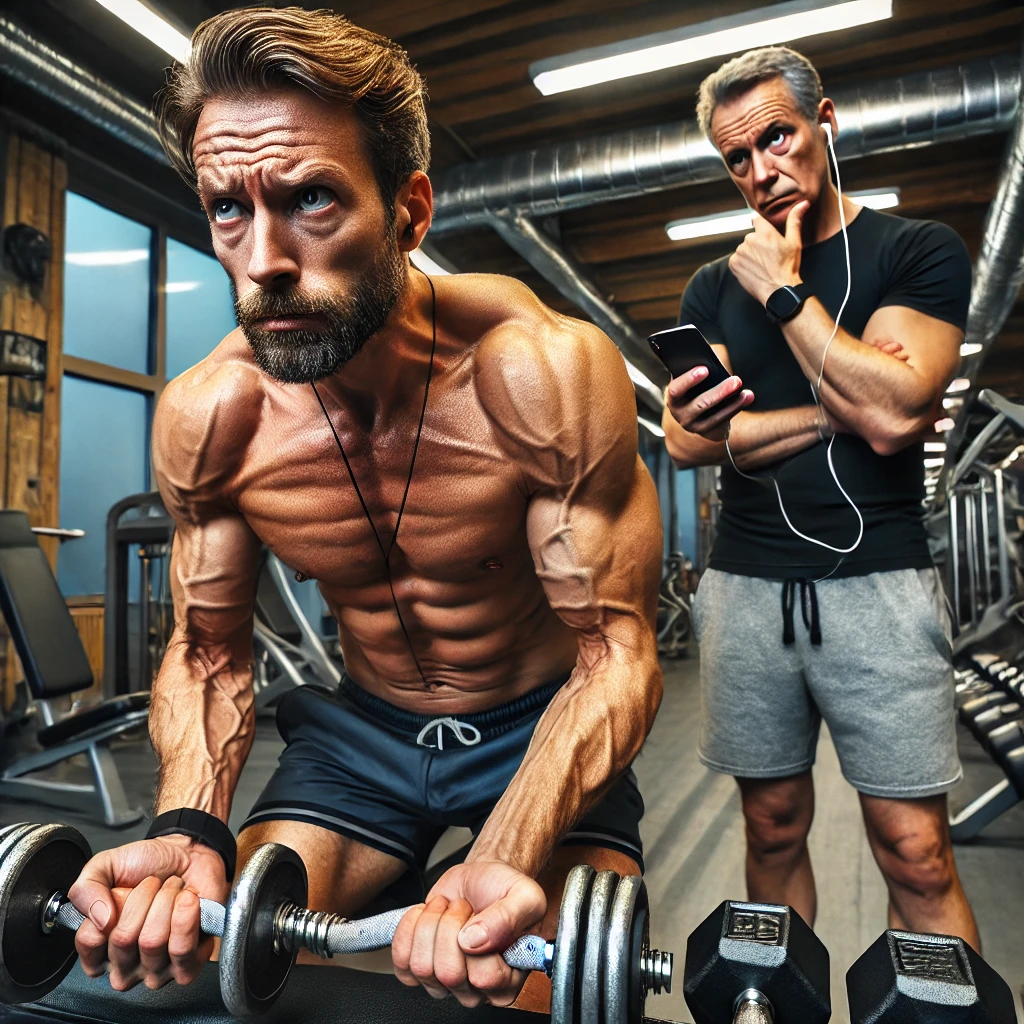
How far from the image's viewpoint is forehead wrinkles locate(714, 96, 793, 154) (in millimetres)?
1295

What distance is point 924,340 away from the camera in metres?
1.26

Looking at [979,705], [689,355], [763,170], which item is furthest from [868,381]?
[979,705]

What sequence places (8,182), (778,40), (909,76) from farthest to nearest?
(8,182) < (909,76) < (778,40)

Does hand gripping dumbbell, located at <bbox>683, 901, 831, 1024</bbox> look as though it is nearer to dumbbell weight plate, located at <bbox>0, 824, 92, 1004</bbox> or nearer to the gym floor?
dumbbell weight plate, located at <bbox>0, 824, 92, 1004</bbox>

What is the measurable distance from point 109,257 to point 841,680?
554cm

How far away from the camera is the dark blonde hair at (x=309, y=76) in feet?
2.94

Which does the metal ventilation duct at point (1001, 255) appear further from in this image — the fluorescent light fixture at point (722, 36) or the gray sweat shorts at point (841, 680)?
the gray sweat shorts at point (841, 680)

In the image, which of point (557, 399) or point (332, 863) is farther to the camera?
point (332, 863)

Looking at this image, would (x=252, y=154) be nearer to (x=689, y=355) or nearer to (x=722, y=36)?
(x=689, y=355)

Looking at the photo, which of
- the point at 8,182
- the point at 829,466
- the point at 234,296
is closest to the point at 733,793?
the point at 829,466

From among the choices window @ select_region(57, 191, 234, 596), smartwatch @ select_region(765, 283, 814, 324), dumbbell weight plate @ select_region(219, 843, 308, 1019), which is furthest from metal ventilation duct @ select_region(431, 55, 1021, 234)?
dumbbell weight plate @ select_region(219, 843, 308, 1019)

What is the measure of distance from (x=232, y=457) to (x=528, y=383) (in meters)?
0.40

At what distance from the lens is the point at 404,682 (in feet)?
4.04

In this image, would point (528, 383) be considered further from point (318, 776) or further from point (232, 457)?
point (318, 776)
